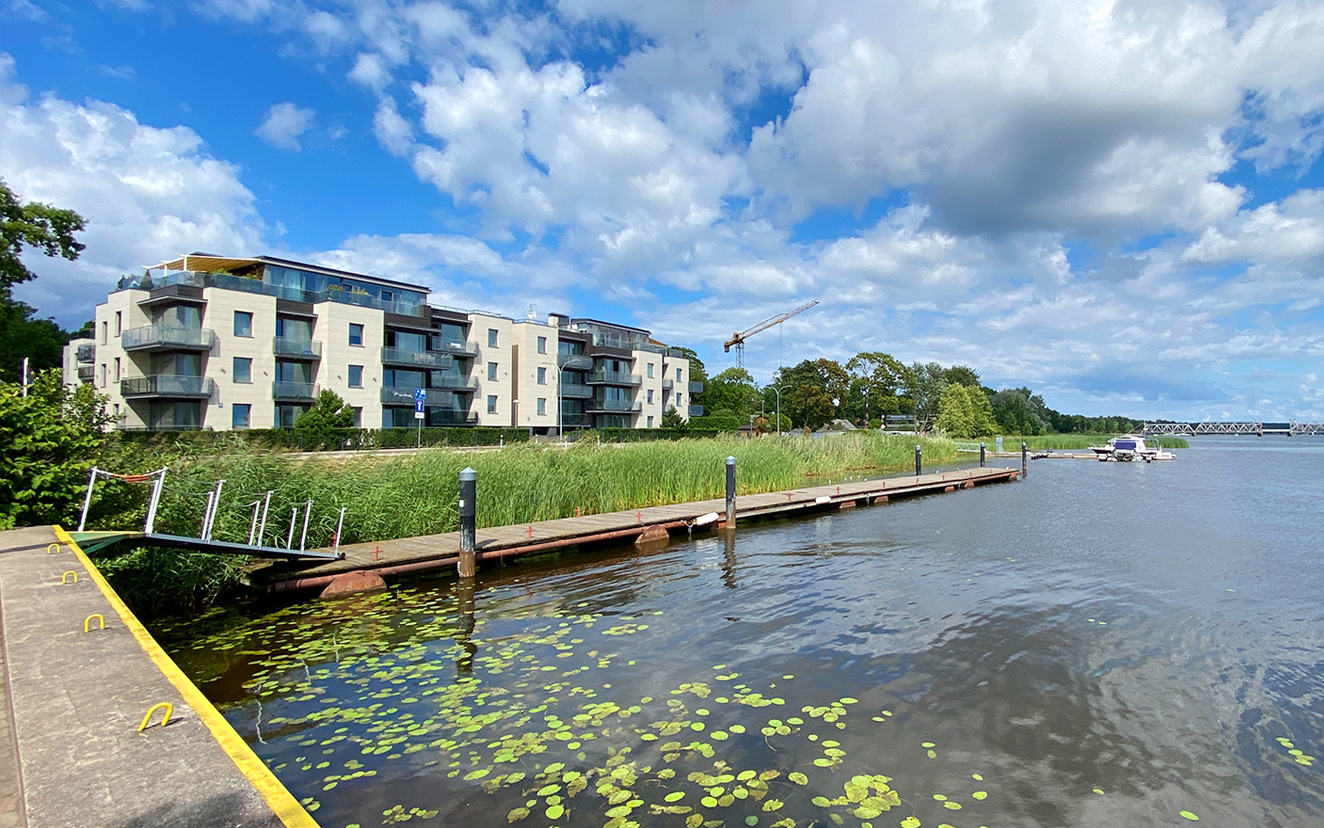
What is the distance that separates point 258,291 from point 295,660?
3980cm

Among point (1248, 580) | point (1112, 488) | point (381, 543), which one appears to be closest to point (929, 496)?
point (1112, 488)

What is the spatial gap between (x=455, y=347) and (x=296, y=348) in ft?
37.8

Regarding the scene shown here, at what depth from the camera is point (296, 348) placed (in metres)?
41.3

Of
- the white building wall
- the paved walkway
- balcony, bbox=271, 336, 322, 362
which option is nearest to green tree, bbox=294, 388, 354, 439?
balcony, bbox=271, 336, 322, 362

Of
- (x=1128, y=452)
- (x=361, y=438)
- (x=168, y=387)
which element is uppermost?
(x=168, y=387)

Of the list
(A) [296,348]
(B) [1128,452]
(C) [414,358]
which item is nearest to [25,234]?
(A) [296,348]

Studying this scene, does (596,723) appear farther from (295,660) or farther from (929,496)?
(929,496)

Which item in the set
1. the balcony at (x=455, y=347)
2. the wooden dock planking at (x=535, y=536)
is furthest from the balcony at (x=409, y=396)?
the wooden dock planking at (x=535, y=536)

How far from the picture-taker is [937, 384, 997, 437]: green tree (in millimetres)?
83250

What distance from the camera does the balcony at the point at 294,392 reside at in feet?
134

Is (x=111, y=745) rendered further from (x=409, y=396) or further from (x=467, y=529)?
(x=409, y=396)

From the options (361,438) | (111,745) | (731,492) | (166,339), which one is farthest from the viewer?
(166,339)

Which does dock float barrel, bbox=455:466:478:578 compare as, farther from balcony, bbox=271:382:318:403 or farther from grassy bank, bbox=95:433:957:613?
balcony, bbox=271:382:318:403

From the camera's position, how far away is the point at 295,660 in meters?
7.80
